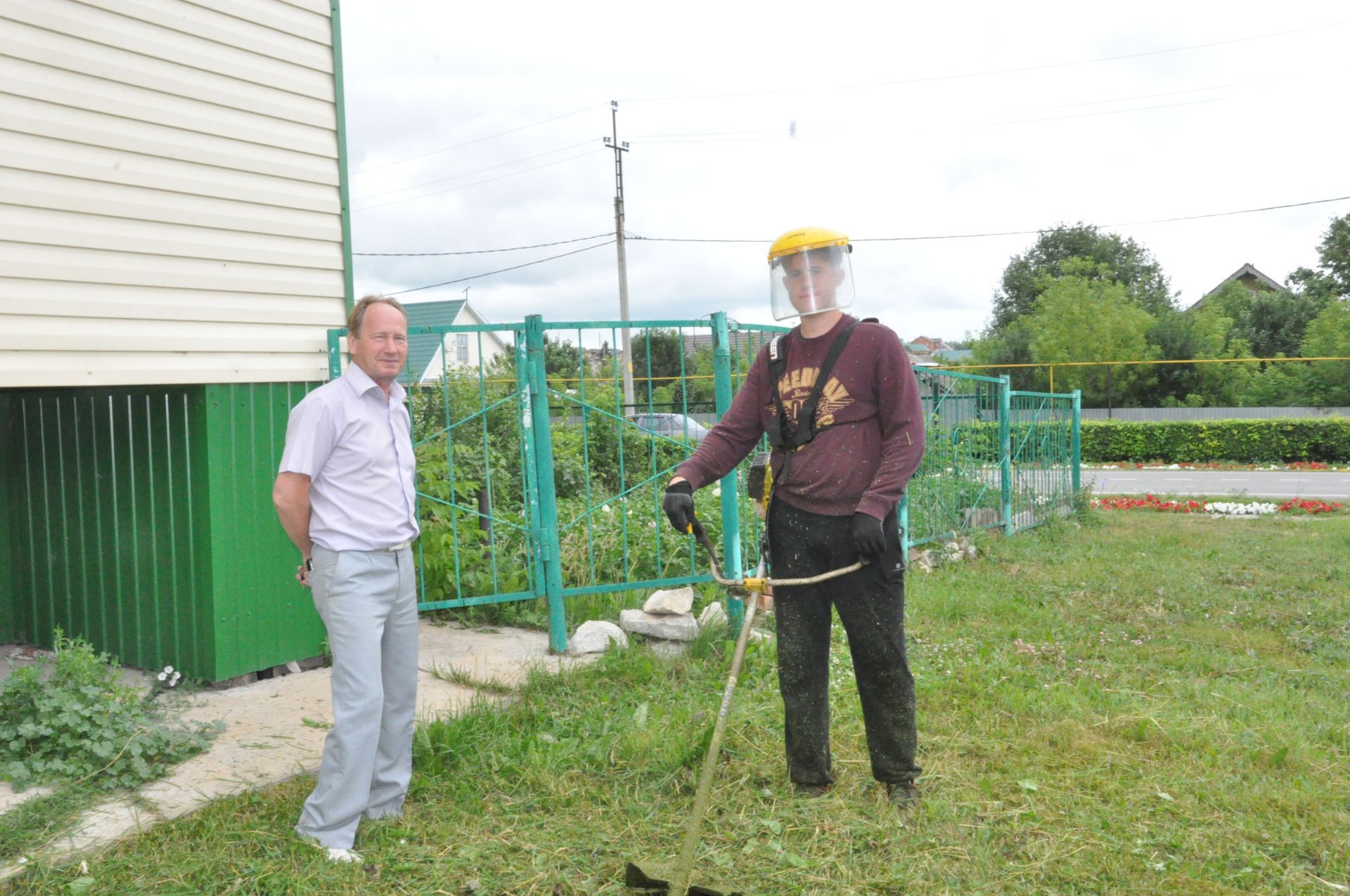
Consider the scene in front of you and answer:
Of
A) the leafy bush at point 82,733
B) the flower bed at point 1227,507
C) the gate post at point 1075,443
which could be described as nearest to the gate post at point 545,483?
the leafy bush at point 82,733

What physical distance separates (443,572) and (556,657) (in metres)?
0.92

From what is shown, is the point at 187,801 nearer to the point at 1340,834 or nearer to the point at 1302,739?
the point at 1340,834

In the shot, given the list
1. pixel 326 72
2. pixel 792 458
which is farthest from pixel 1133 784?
pixel 326 72

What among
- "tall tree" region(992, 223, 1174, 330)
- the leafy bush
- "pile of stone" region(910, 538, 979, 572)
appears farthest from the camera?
"tall tree" region(992, 223, 1174, 330)

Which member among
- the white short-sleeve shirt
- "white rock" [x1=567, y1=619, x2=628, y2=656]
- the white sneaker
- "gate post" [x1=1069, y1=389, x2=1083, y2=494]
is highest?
the white short-sleeve shirt

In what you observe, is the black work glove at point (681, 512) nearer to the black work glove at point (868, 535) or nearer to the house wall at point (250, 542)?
the black work glove at point (868, 535)

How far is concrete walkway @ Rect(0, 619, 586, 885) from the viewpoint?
3387 mm

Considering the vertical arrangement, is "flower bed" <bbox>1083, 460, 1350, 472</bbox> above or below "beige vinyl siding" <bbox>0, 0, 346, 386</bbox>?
below

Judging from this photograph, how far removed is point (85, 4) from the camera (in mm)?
4336

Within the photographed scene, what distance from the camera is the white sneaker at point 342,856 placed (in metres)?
3.09

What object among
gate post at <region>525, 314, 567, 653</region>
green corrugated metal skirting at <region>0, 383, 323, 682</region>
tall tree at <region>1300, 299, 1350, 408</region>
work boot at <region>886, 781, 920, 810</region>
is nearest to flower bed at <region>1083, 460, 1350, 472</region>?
tall tree at <region>1300, 299, 1350, 408</region>

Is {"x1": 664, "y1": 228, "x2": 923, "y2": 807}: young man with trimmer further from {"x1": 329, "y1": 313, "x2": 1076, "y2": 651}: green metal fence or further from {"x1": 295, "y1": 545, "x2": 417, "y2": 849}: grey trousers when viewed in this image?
{"x1": 329, "y1": 313, "x2": 1076, "y2": 651}: green metal fence

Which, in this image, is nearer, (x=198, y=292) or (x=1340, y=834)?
(x=1340, y=834)

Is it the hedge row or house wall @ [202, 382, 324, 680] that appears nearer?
house wall @ [202, 382, 324, 680]
